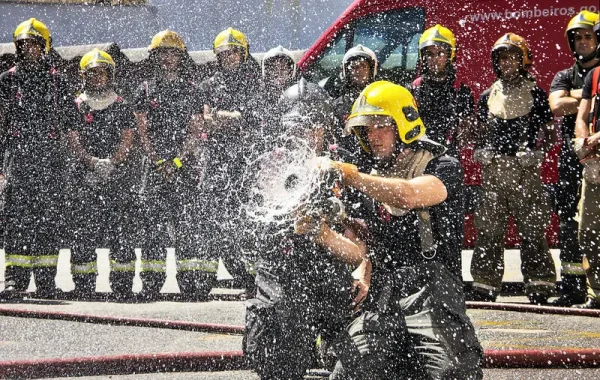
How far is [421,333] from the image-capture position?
3.74 metres

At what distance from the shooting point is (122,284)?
7.28 m

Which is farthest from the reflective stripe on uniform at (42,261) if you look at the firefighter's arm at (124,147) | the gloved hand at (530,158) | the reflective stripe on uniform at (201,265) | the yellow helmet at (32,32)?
the gloved hand at (530,158)

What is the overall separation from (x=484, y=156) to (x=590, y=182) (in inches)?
30.7

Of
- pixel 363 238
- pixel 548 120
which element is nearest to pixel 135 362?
pixel 363 238

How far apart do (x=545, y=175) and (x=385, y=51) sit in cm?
179

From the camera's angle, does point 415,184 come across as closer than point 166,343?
Yes

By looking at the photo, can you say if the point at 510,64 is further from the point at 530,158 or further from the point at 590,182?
the point at 590,182

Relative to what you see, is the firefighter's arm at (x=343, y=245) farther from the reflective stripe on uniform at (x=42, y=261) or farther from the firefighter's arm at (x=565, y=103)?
the reflective stripe on uniform at (x=42, y=261)

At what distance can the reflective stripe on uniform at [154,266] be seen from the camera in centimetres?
723

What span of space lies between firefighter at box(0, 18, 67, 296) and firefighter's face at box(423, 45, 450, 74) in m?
2.92

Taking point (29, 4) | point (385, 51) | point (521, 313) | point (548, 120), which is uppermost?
point (29, 4)

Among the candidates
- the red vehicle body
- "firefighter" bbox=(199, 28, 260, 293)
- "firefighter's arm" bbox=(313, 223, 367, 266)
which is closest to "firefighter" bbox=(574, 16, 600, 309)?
the red vehicle body

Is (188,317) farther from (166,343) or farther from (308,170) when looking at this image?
(308,170)

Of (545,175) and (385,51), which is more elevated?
(385,51)
